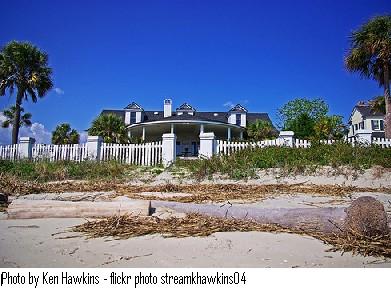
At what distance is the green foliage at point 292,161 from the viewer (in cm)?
695

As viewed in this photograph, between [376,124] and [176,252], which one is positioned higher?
[376,124]

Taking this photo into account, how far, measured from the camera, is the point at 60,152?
37.5 feet

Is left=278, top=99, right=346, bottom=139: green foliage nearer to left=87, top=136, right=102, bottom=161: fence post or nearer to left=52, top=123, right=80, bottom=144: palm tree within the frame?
left=87, top=136, right=102, bottom=161: fence post

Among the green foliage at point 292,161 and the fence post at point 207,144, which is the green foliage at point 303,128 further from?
the green foliage at point 292,161

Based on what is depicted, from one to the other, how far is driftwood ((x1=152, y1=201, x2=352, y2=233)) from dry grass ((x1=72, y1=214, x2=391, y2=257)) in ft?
0.21

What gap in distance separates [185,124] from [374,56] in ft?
39.1

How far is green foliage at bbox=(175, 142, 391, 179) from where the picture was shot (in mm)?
6949

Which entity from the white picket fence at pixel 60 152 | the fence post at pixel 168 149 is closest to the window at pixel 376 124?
the fence post at pixel 168 149

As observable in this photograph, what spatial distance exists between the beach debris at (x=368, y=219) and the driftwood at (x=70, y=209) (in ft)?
5.03

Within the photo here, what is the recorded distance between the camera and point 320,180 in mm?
6277

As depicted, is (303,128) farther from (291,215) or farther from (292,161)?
(291,215)

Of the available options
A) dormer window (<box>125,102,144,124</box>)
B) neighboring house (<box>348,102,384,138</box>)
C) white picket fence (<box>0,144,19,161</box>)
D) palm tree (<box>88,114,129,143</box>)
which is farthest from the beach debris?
dormer window (<box>125,102,144,124</box>)

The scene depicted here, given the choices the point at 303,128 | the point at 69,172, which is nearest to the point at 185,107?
the point at 303,128

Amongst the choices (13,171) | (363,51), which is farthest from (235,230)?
(363,51)
